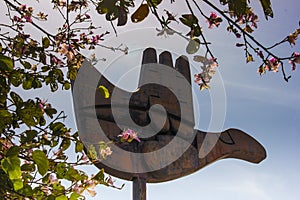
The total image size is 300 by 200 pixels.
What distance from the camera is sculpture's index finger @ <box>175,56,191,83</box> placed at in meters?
2.84

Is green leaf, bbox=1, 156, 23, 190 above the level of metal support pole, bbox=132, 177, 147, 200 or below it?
below

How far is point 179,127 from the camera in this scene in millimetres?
2568

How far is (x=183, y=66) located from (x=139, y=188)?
942 millimetres

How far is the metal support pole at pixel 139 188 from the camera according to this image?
2216 mm

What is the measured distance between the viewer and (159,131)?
8.05ft

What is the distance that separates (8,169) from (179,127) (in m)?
1.78

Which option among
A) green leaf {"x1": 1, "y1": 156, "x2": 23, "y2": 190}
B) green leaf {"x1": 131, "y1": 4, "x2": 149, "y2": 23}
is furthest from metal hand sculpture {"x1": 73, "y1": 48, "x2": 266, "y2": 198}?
green leaf {"x1": 131, "y1": 4, "x2": 149, "y2": 23}

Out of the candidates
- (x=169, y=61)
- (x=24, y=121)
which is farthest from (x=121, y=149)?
(x=24, y=121)

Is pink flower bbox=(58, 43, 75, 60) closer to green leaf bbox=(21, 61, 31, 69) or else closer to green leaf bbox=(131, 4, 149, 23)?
green leaf bbox=(21, 61, 31, 69)

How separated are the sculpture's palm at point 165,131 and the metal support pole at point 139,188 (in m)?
0.03

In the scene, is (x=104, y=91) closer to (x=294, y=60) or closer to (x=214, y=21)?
(x=214, y=21)

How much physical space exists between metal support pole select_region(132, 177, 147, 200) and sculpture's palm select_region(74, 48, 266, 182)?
3 cm

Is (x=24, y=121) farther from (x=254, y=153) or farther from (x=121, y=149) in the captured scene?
(x=254, y=153)

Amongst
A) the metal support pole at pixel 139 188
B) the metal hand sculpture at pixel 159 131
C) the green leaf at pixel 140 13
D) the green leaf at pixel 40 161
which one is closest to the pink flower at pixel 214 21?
the green leaf at pixel 140 13
